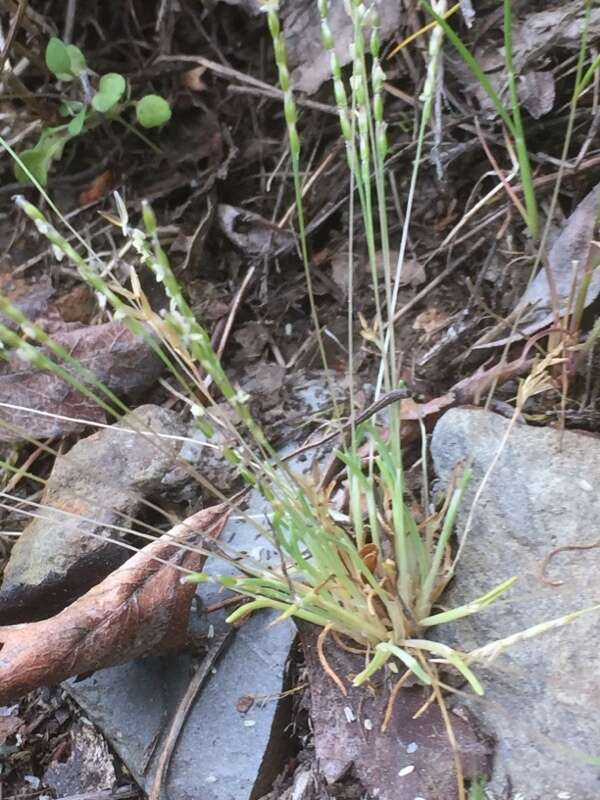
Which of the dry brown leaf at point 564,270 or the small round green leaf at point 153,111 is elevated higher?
the small round green leaf at point 153,111

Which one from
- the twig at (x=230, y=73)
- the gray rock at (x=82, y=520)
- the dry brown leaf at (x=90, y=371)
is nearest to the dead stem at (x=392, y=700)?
the gray rock at (x=82, y=520)

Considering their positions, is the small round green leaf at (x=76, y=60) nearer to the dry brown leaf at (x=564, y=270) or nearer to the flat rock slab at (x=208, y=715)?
the dry brown leaf at (x=564, y=270)

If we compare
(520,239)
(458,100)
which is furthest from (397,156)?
(520,239)

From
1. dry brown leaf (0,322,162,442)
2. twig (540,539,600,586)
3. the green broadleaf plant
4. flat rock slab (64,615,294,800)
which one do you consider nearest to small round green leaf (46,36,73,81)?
the green broadleaf plant

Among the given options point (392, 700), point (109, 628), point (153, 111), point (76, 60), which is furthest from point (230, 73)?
point (392, 700)

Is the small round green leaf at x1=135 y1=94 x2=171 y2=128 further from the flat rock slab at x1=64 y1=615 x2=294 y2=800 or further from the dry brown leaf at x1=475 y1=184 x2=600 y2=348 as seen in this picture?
the flat rock slab at x1=64 y1=615 x2=294 y2=800

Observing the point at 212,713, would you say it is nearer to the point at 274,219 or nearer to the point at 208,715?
the point at 208,715
